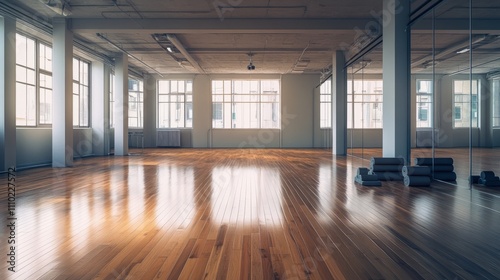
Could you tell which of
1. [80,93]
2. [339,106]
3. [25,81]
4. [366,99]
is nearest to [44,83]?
[25,81]

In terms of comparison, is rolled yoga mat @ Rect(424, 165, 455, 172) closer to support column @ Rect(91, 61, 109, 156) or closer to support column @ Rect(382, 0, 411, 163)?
support column @ Rect(382, 0, 411, 163)

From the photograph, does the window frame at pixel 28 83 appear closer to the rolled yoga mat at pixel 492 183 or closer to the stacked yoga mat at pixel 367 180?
the stacked yoga mat at pixel 367 180

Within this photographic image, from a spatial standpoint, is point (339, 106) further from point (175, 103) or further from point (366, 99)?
point (175, 103)

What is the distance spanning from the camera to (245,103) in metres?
19.5

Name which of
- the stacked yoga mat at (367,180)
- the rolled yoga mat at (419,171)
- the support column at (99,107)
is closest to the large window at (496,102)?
the rolled yoga mat at (419,171)

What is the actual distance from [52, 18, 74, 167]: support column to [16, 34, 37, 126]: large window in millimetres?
848

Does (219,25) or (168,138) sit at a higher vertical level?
(219,25)

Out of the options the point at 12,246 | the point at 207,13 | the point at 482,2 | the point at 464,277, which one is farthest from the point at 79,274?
the point at 482,2

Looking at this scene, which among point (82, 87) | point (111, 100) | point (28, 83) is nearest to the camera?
point (28, 83)

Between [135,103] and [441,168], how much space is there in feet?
49.8

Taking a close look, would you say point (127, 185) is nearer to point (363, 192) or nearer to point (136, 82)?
point (363, 192)

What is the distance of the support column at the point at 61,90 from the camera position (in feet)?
29.9

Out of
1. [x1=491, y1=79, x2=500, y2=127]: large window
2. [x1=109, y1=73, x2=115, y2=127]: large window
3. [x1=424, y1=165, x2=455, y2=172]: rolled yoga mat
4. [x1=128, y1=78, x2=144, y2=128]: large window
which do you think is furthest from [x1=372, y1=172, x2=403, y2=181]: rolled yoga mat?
[x1=491, y1=79, x2=500, y2=127]: large window

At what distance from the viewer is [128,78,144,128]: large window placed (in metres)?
17.9
